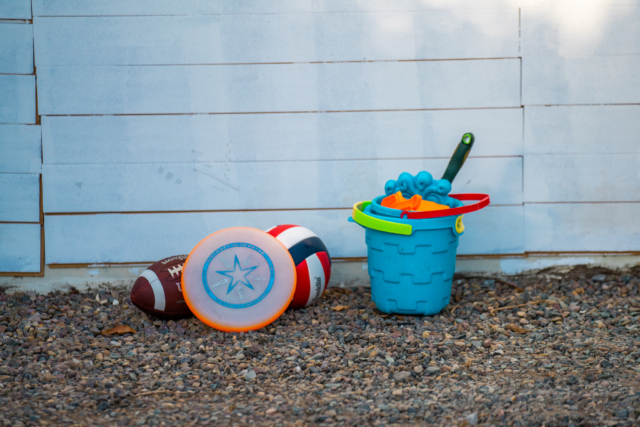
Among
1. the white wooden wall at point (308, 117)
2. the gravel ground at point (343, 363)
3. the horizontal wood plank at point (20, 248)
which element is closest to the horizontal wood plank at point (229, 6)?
the white wooden wall at point (308, 117)

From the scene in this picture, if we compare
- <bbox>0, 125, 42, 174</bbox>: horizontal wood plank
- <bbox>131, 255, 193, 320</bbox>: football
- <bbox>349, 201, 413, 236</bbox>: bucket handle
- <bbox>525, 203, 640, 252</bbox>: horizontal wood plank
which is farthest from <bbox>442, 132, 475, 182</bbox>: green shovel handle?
<bbox>0, 125, 42, 174</bbox>: horizontal wood plank

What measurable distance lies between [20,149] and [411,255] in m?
2.16

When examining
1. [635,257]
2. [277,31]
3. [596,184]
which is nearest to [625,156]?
[596,184]

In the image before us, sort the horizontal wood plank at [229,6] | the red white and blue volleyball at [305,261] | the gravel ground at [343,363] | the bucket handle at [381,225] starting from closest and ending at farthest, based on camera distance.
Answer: the gravel ground at [343,363]
the bucket handle at [381,225]
the red white and blue volleyball at [305,261]
the horizontal wood plank at [229,6]

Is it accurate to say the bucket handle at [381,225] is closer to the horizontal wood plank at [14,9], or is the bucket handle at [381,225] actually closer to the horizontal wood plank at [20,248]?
the horizontal wood plank at [20,248]

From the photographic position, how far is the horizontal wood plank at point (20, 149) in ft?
8.93

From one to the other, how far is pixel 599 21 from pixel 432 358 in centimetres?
200

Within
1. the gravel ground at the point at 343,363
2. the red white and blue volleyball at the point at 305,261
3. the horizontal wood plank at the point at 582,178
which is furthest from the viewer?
the horizontal wood plank at the point at 582,178

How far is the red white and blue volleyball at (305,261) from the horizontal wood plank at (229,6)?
116 cm

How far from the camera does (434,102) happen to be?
271 centimetres

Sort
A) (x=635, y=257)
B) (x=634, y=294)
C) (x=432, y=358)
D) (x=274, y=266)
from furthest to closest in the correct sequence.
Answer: (x=635, y=257)
(x=634, y=294)
(x=274, y=266)
(x=432, y=358)

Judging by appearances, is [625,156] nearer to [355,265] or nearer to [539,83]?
[539,83]

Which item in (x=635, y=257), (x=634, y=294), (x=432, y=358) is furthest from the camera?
(x=635, y=257)

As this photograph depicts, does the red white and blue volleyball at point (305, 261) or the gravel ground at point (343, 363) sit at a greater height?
the red white and blue volleyball at point (305, 261)
